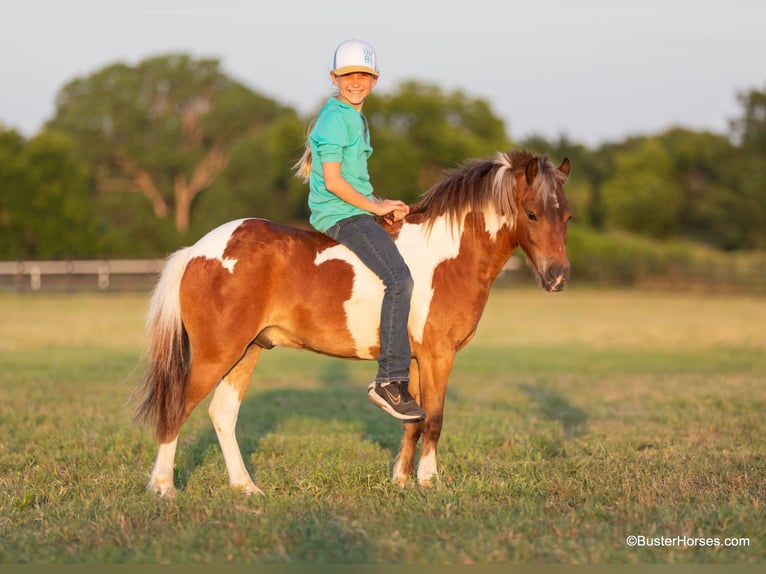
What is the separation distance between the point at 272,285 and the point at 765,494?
342 cm

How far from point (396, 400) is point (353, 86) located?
2.13m

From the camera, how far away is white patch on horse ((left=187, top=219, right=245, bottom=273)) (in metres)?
5.88

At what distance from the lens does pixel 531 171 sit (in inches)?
233

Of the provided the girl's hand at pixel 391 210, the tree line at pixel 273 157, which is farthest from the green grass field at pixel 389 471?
the tree line at pixel 273 157

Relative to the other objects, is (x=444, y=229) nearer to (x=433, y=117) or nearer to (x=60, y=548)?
(x=60, y=548)

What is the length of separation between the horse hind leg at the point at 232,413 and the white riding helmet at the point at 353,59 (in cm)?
203

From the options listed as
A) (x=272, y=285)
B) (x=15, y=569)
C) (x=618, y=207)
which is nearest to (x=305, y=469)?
(x=272, y=285)

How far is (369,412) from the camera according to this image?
1003 centimetres

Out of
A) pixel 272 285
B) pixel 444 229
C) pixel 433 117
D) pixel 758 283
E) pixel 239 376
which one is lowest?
pixel 758 283

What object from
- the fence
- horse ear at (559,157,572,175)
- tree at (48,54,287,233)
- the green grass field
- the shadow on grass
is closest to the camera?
the green grass field

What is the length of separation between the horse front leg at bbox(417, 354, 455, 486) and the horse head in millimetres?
880

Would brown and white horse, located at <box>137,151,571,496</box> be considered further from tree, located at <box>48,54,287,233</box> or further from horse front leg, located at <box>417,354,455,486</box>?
tree, located at <box>48,54,287,233</box>

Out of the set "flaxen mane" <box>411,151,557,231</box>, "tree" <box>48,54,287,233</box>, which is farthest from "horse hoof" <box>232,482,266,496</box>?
"tree" <box>48,54,287,233</box>

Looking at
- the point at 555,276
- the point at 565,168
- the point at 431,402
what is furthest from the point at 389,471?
the point at 565,168
